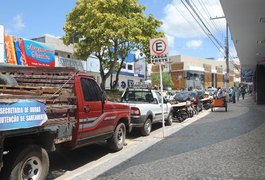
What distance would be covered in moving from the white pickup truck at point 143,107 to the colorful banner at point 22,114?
6.14m

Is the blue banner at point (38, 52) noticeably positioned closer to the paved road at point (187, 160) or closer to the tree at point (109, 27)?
the tree at point (109, 27)

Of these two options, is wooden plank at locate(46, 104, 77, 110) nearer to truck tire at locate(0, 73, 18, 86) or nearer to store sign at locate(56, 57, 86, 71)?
truck tire at locate(0, 73, 18, 86)

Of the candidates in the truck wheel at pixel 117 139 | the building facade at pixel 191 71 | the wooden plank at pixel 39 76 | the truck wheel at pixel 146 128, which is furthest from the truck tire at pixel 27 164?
the building facade at pixel 191 71

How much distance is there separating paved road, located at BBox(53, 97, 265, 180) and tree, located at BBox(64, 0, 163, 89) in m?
10.2

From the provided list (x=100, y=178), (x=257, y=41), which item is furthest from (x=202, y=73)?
(x=100, y=178)

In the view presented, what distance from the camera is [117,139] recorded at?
9.35 m

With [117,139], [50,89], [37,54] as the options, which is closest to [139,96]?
[117,139]

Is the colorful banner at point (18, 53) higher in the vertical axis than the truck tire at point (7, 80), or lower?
higher

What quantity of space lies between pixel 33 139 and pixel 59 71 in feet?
6.38

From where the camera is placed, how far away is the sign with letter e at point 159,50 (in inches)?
482

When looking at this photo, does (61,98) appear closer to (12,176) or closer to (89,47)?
(12,176)

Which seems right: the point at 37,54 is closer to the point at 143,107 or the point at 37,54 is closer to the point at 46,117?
the point at 143,107

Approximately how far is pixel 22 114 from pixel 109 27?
1554cm

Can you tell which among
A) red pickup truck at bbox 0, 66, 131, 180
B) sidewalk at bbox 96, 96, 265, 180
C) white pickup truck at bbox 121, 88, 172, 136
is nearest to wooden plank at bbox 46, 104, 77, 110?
red pickup truck at bbox 0, 66, 131, 180
